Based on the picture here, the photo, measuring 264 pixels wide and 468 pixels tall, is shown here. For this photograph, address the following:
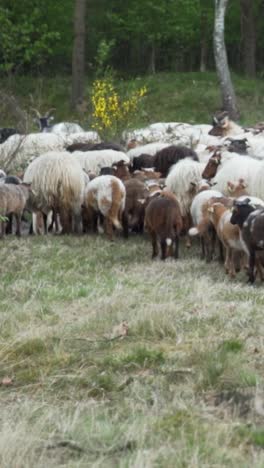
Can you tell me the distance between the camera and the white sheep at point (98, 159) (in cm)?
1514

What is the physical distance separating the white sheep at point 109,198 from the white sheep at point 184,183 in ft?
2.40

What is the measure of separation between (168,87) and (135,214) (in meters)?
19.5

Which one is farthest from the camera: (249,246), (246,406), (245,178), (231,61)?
(231,61)

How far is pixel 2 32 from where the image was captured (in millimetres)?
25125

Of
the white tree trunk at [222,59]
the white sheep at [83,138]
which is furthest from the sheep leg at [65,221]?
the white tree trunk at [222,59]

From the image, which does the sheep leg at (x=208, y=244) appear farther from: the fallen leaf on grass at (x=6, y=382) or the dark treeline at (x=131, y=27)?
the dark treeline at (x=131, y=27)

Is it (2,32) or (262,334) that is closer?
(262,334)

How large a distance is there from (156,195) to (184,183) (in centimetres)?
103

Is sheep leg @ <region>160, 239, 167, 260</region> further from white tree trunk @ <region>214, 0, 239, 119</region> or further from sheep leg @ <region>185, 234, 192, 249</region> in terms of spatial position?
white tree trunk @ <region>214, 0, 239, 119</region>

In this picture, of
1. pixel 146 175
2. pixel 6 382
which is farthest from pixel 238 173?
pixel 6 382

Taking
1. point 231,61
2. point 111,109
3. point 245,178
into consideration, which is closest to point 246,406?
point 245,178

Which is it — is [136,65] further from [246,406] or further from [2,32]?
[246,406]

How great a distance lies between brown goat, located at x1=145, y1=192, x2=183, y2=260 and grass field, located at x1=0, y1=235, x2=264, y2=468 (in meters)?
1.30

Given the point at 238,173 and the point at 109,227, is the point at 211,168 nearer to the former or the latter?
the point at 238,173
